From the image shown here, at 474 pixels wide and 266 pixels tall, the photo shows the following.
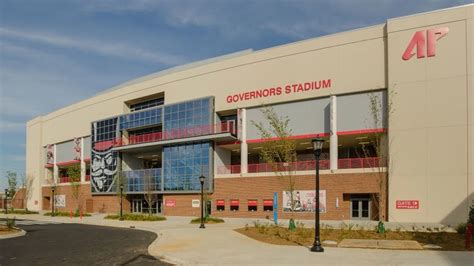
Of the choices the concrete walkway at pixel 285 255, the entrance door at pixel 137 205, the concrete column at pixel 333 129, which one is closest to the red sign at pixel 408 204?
the concrete column at pixel 333 129

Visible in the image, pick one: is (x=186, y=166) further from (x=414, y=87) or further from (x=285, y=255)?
(x=285, y=255)

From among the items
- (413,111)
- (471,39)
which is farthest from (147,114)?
(471,39)

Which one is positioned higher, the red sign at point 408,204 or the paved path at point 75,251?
the red sign at point 408,204

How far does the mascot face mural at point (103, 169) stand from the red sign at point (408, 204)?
3580 cm

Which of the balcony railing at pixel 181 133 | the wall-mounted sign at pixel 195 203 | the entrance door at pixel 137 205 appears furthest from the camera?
the entrance door at pixel 137 205

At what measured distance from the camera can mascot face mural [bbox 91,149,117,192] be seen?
57531 millimetres

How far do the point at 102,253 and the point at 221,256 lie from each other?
493 centimetres

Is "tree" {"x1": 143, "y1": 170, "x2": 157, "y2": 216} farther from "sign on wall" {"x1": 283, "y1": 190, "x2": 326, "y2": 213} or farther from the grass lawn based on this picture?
the grass lawn

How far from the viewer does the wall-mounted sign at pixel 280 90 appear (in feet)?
131

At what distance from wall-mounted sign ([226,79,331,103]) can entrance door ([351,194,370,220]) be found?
9.93 metres

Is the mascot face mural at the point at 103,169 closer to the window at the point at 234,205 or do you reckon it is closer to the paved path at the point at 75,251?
the window at the point at 234,205

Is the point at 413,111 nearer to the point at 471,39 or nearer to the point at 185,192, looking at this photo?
the point at 471,39

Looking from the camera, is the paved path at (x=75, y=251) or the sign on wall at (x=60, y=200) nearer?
the paved path at (x=75, y=251)

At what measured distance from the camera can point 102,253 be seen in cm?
1753
